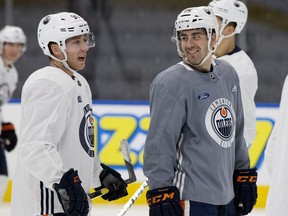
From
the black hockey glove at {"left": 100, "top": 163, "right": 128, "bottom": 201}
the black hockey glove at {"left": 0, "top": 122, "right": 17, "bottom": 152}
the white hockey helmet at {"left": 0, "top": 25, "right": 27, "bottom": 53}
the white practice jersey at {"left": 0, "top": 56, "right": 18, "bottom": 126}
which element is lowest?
the black hockey glove at {"left": 0, "top": 122, "right": 17, "bottom": 152}

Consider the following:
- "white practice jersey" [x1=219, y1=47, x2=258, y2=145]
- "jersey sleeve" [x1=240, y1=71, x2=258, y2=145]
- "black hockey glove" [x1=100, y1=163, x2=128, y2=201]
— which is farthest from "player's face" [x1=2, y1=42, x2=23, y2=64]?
"black hockey glove" [x1=100, y1=163, x2=128, y2=201]

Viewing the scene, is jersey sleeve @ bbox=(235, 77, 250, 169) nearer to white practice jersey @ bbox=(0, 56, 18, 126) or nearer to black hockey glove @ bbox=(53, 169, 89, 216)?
black hockey glove @ bbox=(53, 169, 89, 216)

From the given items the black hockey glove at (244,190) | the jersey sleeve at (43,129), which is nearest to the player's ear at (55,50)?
the jersey sleeve at (43,129)

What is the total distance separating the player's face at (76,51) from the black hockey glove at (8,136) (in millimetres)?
2834

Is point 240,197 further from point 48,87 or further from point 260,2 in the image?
point 260,2

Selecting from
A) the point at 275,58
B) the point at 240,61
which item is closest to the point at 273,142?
the point at 240,61

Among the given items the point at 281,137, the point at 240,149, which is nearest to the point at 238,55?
the point at 240,149

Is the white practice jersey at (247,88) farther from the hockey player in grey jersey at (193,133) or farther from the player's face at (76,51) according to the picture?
the player's face at (76,51)

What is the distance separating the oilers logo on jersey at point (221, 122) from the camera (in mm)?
2688

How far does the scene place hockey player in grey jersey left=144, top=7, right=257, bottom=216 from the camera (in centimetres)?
261

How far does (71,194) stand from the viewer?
8.62 ft

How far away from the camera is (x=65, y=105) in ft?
8.93

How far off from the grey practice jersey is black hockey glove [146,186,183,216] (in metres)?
0.02

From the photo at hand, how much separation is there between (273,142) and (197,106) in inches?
13.4
